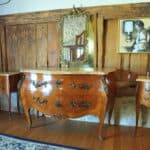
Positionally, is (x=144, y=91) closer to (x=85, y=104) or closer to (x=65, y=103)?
(x=85, y=104)

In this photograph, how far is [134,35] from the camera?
2.74m

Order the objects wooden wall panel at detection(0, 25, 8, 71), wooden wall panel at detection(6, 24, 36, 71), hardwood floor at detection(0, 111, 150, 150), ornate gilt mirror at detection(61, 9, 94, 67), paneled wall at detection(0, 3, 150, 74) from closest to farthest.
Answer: hardwood floor at detection(0, 111, 150, 150) < paneled wall at detection(0, 3, 150, 74) < ornate gilt mirror at detection(61, 9, 94, 67) < wooden wall panel at detection(6, 24, 36, 71) < wooden wall panel at detection(0, 25, 8, 71)

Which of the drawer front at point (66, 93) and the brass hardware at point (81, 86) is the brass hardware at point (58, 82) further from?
the brass hardware at point (81, 86)

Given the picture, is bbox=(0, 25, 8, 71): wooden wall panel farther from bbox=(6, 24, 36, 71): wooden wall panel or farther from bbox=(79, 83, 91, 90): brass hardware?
bbox=(79, 83, 91, 90): brass hardware

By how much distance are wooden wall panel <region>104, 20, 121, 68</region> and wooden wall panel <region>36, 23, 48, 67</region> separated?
966 millimetres

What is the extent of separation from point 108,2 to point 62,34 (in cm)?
81

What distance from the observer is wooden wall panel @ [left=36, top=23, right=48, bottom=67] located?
124 inches

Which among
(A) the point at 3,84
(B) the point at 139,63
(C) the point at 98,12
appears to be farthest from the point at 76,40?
(A) the point at 3,84

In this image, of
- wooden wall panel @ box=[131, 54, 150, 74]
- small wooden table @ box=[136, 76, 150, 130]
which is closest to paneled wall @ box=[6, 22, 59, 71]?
wooden wall panel @ box=[131, 54, 150, 74]

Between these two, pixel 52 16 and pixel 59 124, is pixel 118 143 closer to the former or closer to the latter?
pixel 59 124

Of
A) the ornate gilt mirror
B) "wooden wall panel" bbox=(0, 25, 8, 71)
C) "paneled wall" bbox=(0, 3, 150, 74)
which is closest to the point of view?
"paneled wall" bbox=(0, 3, 150, 74)

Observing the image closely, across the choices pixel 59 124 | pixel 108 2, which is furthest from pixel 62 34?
pixel 59 124

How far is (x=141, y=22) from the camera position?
2.70 m

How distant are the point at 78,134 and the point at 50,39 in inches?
59.9
